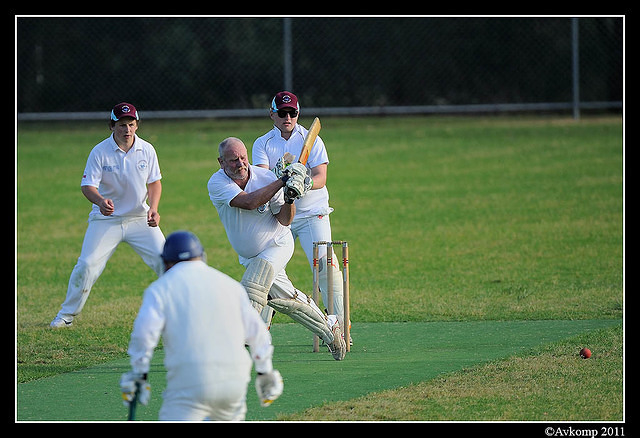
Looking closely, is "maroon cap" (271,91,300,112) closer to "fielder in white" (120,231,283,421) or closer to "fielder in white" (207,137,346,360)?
"fielder in white" (207,137,346,360)

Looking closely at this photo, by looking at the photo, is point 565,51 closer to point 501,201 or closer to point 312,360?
point 501,201

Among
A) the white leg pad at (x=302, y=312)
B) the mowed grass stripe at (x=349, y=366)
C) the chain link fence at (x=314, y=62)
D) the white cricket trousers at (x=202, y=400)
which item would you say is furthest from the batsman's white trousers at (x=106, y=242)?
the chain link fence at (x=314, y=62)

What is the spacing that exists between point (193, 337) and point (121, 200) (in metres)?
4.48

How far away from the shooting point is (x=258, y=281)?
291 inches

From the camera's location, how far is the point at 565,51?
2459cm

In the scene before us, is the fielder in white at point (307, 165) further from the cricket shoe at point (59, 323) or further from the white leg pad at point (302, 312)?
the cricket shoe at point (59, 323)

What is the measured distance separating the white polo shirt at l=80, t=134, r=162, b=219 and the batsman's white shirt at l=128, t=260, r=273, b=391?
13.9ft

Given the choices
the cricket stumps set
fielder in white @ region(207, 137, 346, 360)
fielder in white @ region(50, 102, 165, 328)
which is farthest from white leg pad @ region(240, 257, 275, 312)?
fielder in white @ region(50, 102, 165, 328)

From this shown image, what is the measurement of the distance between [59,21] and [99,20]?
91 cm

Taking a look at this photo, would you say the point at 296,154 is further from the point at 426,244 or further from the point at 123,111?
the point at 426,244

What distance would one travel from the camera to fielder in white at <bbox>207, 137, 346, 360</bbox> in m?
7.27

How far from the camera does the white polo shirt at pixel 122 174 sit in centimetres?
888
